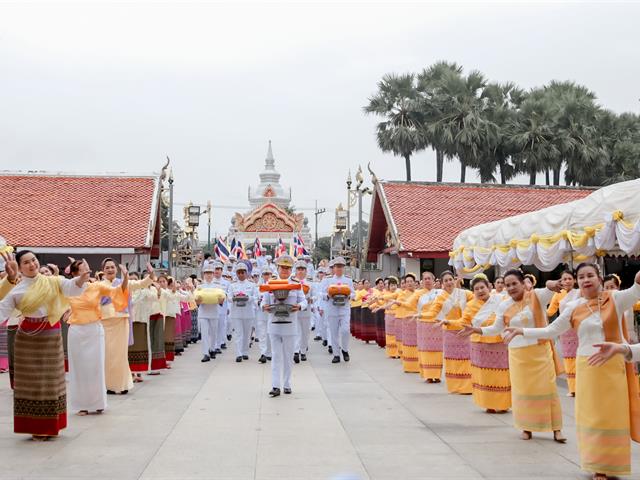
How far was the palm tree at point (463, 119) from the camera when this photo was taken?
4156cm

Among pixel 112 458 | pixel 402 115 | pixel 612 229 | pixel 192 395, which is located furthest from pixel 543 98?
pixel 112 458

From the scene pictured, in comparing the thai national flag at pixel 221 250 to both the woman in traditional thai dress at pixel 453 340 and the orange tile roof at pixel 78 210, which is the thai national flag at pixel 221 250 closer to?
the orange tile roof at pixel 78 210

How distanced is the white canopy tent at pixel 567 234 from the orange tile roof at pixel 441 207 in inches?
441

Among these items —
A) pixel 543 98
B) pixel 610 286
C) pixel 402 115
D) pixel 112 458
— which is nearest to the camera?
pixel 112 458

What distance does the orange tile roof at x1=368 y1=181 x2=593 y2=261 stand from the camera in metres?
31.3

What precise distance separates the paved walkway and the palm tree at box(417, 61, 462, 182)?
30921 mm

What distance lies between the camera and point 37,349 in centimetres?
877

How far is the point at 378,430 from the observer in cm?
941

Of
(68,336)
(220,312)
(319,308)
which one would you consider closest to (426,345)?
(68,336)

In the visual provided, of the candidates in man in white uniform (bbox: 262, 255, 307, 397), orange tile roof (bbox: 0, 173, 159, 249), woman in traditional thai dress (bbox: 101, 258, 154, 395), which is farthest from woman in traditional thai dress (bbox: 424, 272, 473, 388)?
orange tile roof (bbox: 0, 173, 159, 249)

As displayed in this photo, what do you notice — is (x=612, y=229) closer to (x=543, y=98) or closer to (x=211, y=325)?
(x=211, y=325)

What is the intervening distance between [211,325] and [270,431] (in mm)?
8786

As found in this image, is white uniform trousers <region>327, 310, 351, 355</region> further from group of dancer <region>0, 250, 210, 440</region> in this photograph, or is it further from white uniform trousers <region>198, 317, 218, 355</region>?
group of dancer <region>0, 250, 210, 440</region>

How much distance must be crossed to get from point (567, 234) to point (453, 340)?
3.06m
